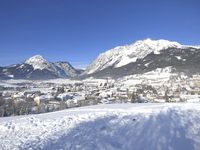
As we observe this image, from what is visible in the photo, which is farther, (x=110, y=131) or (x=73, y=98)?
(x=73, y=98)

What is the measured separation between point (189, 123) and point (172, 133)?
1982 millimetres

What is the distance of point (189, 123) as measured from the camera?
60.3 feet

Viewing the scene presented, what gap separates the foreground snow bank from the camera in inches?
595

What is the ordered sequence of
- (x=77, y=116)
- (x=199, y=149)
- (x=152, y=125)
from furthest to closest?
(x=77, y=116), (x=152, y=125), (x=199, y=149)

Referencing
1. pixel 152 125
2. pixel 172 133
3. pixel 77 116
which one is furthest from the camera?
pixel 77 116

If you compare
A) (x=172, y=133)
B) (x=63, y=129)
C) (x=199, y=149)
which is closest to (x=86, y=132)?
(x=63, y=129)

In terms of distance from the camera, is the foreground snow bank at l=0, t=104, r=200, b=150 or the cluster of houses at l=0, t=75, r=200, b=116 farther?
the cluster of houses at l=0, t=75, r=200, b=116

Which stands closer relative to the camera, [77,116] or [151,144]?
[151,144]

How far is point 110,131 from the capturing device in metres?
17.2

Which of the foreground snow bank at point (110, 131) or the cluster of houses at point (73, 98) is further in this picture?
the cluster of houses at point (73, 98)

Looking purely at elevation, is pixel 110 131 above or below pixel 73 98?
A: below

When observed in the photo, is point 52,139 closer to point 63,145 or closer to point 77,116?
point 63,145

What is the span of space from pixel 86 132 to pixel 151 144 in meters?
3.31

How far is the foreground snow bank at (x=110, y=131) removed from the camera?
15117 millimetres
